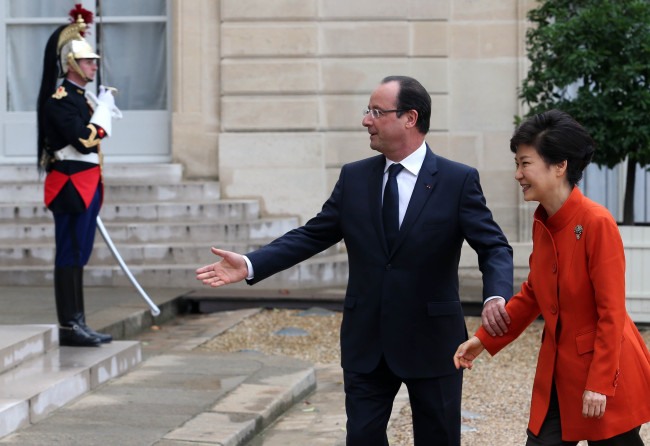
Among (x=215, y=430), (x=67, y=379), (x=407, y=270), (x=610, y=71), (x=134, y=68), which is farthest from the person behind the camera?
(x=134, y=68)

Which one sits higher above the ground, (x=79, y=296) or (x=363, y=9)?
(x=363, y=9)

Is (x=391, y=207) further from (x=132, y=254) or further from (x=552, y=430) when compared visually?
(x=132, y=254)

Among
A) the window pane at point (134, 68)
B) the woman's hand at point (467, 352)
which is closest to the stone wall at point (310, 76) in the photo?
the window pane at point (134, 68)

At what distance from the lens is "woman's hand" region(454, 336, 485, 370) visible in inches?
141

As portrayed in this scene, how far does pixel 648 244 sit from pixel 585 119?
113 cm

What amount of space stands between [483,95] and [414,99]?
7.93 m

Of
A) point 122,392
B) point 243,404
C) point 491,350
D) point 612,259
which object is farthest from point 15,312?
point 612,259

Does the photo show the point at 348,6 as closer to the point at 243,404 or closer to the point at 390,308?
the point at 243,404

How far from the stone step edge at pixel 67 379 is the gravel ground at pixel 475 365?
4.50ft

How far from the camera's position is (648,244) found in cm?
859

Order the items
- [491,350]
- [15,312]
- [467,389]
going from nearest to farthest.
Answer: [491,350] < [467,389] < [15,312]

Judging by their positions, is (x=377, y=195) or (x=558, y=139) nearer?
(x=558, y=139)

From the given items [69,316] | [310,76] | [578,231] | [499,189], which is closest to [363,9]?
[310,76]

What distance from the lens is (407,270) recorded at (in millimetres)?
3816
